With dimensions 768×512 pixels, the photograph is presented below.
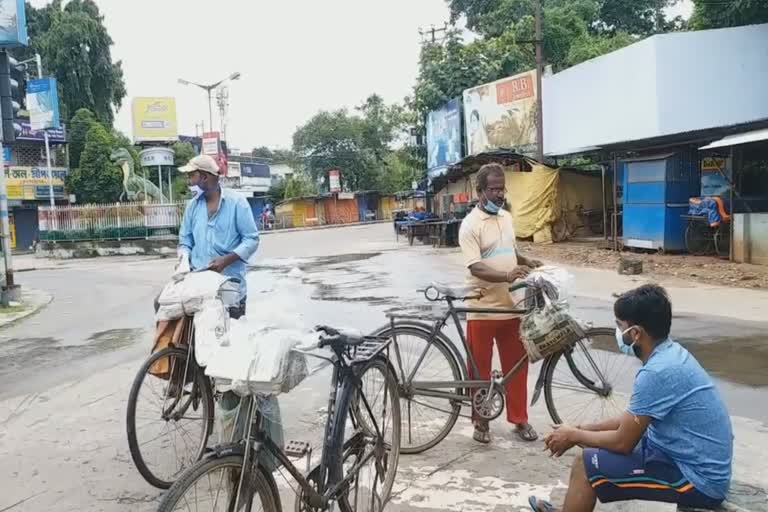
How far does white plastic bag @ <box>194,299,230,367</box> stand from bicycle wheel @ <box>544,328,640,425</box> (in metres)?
2.17

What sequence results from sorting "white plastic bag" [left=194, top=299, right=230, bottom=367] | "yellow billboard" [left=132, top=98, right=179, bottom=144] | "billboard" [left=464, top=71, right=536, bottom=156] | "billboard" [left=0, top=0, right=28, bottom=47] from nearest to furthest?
"white plastic bag" [left=194, top=299, right=230, bottom=367]
"billboard" [left=0, top=0, right=28, bottom=47]
"billboard" [left=464, top=71, right=536, bottom=156]
"yellow billboard" [left=132, top=98, right=179, bottom=144]

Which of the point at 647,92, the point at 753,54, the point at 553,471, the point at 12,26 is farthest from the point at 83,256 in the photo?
the point at 553,471

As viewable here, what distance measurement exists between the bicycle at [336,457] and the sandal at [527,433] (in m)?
1.19

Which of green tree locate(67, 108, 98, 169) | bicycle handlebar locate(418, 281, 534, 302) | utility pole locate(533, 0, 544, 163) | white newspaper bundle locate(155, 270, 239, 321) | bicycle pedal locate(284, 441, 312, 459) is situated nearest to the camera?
bicycle pedal locate(284, 441, 312, 459)

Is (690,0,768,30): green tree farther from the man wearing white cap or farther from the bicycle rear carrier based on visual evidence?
the bicycle rear carrier

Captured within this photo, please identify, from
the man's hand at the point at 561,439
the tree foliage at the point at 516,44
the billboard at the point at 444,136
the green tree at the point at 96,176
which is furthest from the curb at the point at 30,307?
the green tree at the point at 96,176

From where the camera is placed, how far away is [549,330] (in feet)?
13.1

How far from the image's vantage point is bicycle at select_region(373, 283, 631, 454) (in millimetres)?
4203

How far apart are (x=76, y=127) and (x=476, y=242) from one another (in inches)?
1688

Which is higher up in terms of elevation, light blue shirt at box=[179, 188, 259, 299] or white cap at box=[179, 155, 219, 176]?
white cap at box=[179, 155, 219, 176]

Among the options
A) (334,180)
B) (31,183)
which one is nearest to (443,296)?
(31,183)

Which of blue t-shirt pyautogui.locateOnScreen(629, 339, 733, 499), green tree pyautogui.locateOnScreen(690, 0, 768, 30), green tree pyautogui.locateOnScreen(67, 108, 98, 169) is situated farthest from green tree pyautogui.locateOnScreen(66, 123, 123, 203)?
blue t-shirt pyautogui.locateOnScreen(629, 339, 733, 499)

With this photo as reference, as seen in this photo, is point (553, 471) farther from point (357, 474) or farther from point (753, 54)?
point (753, 54)

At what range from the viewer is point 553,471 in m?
3.92
